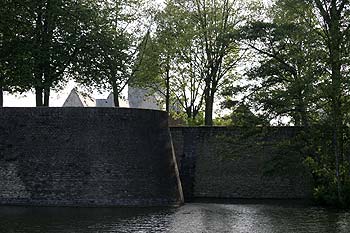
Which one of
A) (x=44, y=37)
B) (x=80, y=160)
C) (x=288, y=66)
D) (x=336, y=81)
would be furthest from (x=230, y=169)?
(x=44, y=37)

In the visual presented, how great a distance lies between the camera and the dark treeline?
22.3 meters

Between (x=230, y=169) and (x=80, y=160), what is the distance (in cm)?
924

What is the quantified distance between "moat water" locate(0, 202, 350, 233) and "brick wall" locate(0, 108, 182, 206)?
108 cm

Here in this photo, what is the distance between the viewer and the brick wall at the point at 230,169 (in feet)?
90.4

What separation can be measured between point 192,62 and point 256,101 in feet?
46.1

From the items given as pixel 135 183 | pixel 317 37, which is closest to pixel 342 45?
pixel 317 37

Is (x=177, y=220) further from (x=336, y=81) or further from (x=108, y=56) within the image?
(x=108, y=56)

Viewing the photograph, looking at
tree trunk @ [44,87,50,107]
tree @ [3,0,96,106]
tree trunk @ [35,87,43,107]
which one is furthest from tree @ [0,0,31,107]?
tree trunk @ [44,87,50,107]

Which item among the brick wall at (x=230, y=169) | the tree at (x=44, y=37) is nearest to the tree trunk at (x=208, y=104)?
the brick wall at (x=230, y=169)

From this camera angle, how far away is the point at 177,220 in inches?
687

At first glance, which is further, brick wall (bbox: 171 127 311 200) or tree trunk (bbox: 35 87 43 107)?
tree trunk (bbox: 35 87 43 107)

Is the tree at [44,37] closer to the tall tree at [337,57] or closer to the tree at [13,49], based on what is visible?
the tree at [13,49]

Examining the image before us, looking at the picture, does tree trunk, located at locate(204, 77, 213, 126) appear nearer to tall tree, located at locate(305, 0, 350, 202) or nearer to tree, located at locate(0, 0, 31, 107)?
tree, located at locate(0, 0, 31, 107)

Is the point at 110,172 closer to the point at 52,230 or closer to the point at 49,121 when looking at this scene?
the point at 49,121
